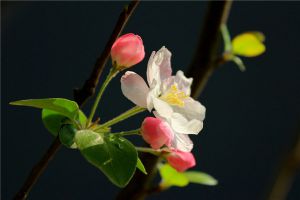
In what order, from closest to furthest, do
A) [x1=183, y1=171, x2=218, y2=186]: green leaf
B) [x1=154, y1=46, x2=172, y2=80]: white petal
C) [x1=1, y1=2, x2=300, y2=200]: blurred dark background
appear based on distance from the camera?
[x1=154, y1=46, x2=172, y2=80]: white petal → [x1=183, y1=171, x2=218, y2=186]: green leaf → [x1=1, y1=2, x2=300, y2=200]: blurred dark background

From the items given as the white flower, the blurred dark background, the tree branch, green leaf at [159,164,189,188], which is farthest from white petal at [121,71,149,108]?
the blurred dark background

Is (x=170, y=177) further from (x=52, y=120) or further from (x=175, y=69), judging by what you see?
(x=175, y=69)

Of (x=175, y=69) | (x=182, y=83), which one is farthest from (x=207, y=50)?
(x=175, y=69)

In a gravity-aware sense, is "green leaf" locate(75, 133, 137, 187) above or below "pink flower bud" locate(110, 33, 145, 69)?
below

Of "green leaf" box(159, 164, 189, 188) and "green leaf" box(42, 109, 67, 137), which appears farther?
"green leaf" box(159, 164, 189, 188)

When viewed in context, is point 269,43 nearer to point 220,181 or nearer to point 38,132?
point 220,181

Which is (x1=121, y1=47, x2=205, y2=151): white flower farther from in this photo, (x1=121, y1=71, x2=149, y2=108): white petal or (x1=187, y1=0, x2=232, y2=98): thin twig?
(x1=187, y1=0, x2=232, y2=98): thin twig

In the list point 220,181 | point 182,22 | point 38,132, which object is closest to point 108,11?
point 182,22
